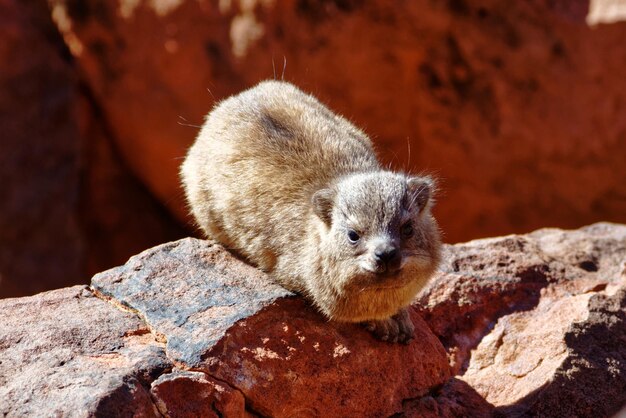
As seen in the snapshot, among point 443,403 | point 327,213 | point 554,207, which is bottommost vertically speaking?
point 554,207

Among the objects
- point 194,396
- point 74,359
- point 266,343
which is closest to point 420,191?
point 266,343

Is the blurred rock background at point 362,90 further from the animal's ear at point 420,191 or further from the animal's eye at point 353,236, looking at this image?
the animal's eye at point 353,236

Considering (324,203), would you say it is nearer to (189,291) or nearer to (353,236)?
(353,236)

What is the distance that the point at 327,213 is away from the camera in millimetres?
5992

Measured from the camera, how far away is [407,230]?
5773 mm

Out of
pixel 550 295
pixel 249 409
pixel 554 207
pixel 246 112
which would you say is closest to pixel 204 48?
pixel 246 112

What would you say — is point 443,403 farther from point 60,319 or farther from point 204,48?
Result: point 204,48

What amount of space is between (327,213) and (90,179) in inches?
267

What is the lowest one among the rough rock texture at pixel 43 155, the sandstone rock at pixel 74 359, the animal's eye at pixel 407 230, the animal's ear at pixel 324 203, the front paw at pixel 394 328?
the rough rock texture at pixel 43 155

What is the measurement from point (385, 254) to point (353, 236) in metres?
0.36

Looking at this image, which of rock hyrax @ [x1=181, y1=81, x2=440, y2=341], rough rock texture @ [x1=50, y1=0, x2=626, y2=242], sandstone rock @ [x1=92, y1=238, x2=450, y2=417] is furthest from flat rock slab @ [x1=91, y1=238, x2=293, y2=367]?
rough rock texture @ [x1=50, y1=0, x2=626, y2=242]

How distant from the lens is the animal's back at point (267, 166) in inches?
250

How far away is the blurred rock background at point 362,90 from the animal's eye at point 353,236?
4.77m

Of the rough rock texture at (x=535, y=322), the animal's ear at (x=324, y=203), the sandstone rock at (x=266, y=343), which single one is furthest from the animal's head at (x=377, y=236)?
the rough rock texture at (x=535, y=322)
